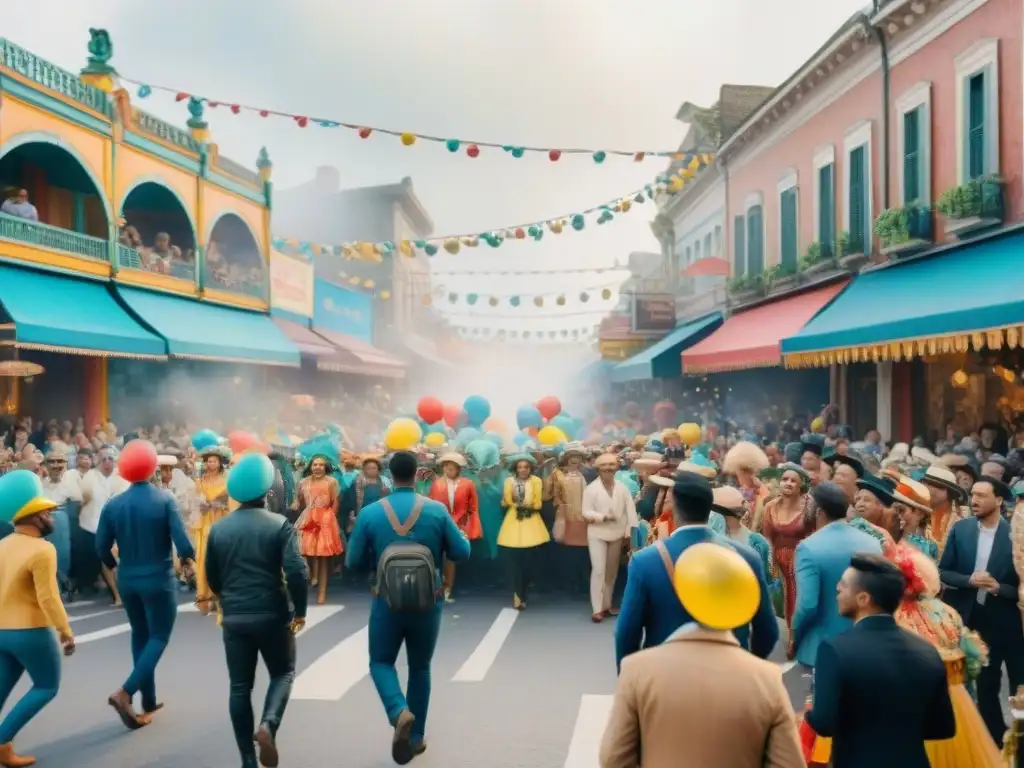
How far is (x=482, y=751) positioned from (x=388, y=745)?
24.3 inches

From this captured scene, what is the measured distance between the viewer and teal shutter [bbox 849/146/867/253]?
53.9ft

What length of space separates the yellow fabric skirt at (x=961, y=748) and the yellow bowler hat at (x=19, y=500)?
14.9 ft

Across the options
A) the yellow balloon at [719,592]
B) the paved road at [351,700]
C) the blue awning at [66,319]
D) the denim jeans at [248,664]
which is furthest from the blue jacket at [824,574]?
the blue awning at [66,319]

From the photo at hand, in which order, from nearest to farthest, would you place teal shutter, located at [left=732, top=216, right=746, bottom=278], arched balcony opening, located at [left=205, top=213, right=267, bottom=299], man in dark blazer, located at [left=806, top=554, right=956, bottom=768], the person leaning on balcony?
man in dark blazer, located at [left=806, top=554, right=956, bottom=768] < the person leaning on balcony < teal shutter, located at [left=732, top=216, right=746, bottom=278] < arched balcony opening, located at [left=205, top=213, right=267, bottom=299]

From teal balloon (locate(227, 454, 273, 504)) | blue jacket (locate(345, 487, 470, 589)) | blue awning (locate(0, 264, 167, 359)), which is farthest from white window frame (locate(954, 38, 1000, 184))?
blue awning (locate(0, 264, 167, 359))

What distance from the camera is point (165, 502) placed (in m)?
6.41

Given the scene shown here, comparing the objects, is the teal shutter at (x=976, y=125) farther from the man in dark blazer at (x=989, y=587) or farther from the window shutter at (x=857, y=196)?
the man in dark blazer at (x=989, y=587)

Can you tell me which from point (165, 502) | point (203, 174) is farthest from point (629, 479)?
point (203, 174)

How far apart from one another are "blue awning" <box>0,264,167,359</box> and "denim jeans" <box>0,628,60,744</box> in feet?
31.5

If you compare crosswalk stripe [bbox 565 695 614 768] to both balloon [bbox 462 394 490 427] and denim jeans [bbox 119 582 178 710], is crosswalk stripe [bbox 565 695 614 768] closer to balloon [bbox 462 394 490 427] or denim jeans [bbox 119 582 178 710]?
denim jeans [bbox 119 582 178 710]

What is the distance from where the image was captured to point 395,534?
18.6 ft

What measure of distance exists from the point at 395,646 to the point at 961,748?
3113 millimetres

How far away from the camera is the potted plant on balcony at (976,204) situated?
1218cm

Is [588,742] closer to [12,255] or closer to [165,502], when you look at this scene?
[165,502]
